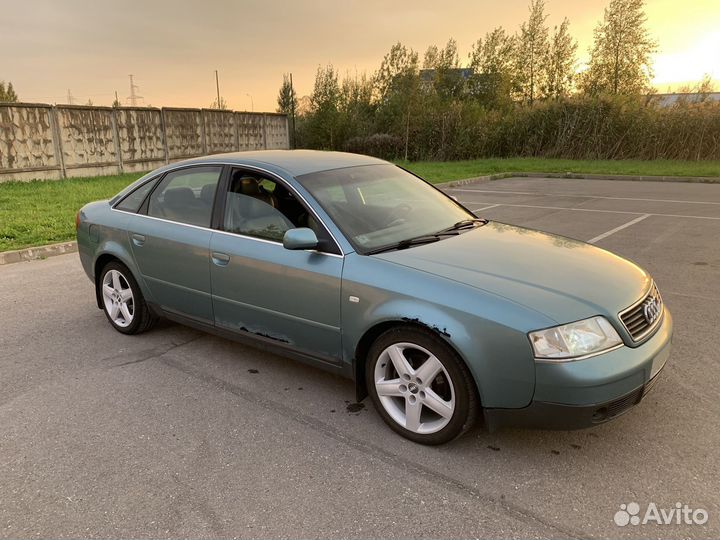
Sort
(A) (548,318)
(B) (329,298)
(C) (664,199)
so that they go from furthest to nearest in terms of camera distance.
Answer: (C) (664,199)
(B) (329,298)
(A) (548,318)

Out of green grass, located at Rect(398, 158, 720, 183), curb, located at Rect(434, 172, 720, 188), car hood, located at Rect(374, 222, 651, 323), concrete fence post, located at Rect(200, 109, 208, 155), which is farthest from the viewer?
concrete fence post, located at Rect(200, 109, 208, 155)

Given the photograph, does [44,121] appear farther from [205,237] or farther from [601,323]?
[601,323]

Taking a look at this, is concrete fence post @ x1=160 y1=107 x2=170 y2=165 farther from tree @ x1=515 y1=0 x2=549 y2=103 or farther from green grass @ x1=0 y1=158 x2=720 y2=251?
tree @ x1=515 y1=0 x2=549 y2=103

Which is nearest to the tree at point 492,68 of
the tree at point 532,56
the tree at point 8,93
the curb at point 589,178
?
the tree at point 532,56

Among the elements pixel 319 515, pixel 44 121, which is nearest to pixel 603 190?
pixel 319 515

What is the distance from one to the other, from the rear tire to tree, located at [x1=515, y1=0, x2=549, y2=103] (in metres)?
30.5

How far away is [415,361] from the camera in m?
3.05

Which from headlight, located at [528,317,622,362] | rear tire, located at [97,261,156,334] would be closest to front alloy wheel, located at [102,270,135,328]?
rear tire, located at [97,261,156,334]

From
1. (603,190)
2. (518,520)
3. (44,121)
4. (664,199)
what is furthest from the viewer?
(44,121)

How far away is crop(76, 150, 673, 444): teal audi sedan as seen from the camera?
263cm

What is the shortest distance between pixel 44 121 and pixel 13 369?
14.5 m

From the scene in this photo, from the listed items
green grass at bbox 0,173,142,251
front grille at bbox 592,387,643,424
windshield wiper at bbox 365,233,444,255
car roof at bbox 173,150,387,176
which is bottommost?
front grille at bbox 592,387,643,424

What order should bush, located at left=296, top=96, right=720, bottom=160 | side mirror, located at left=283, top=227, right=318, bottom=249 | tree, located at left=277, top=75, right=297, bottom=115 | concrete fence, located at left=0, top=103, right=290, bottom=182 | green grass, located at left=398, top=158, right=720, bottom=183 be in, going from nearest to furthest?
side mirror, located at left=283, top=227, right=318, bottom=249, concrete fence, located at left=0, top=103, right=290, bottom=182, green grass, located at left=398, top=158, right=720, bottom=183, bush, located at left=296, top=96, right=720, bottom=160, tree, located at left=277, top=75, right=297, bottom=115

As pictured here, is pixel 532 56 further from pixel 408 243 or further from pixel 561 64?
pixel 408 243
